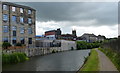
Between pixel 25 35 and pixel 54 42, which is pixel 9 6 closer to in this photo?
pixel 25 35

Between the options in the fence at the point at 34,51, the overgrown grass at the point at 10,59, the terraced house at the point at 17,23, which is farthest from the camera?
the terraced house at the point at 17,23

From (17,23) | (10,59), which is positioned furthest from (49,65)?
(17,23)

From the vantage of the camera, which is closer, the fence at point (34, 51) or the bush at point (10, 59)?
the bush at point (10, 59)

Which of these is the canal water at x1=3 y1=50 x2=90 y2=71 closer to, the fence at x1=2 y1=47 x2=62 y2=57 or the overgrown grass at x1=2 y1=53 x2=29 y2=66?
the overgrown grass at x1=2 y1=53 x2=29 y2=66

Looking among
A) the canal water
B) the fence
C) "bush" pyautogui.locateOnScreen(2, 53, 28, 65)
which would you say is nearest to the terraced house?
the fence

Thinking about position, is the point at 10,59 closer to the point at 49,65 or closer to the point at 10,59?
the point at 10,59

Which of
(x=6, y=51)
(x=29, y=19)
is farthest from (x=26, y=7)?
(x=6, y=51)

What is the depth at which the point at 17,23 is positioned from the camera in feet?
134

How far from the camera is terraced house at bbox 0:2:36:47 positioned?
37.5 meters

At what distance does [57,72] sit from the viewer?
15766 mm

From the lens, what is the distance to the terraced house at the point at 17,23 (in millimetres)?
37531

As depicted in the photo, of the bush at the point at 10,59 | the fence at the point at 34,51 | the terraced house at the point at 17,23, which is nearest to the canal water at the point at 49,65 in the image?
the bush at the point at 10,59

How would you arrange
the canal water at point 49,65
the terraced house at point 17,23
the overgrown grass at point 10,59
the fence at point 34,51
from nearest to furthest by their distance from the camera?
the canal water at point 49,65, the overgrown grass at point 10,59, the fence at point 34,51, the terraced house at point 17,23

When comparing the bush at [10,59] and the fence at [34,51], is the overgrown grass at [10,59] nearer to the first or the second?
the bush at [10,59]
